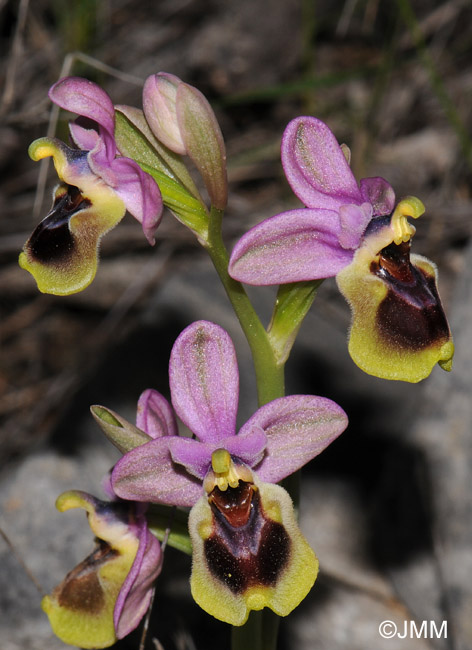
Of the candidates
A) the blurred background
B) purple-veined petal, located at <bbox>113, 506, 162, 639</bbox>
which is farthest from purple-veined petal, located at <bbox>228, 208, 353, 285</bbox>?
the blurred background

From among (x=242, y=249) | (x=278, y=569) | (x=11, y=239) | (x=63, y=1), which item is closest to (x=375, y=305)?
(x=242, y=249)

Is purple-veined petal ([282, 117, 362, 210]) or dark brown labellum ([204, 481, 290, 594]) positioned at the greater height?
purple-veined petal ([282, 117, 362, 210])

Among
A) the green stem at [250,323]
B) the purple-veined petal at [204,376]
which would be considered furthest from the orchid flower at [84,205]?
the purple-veined petal at [204,376]

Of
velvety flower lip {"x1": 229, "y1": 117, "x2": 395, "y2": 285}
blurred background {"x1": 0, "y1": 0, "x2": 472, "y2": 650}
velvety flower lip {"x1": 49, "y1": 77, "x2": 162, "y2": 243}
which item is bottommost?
blurred background {"x1": 0, "y1": 0, "x2": 472, "y2": 650}

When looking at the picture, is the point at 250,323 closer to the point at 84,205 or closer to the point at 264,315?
the point at 84,205

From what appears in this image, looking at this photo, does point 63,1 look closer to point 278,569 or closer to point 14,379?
point 14,379

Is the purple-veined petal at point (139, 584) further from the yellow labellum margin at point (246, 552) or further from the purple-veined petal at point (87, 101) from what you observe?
the purple-veined petal at point (87, 101)

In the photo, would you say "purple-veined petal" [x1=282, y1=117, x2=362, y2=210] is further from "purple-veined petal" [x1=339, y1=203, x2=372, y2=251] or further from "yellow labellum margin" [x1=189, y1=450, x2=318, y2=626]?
"yellow labellum margin" [x1=189, y1=450, x2=318, y2=626]
